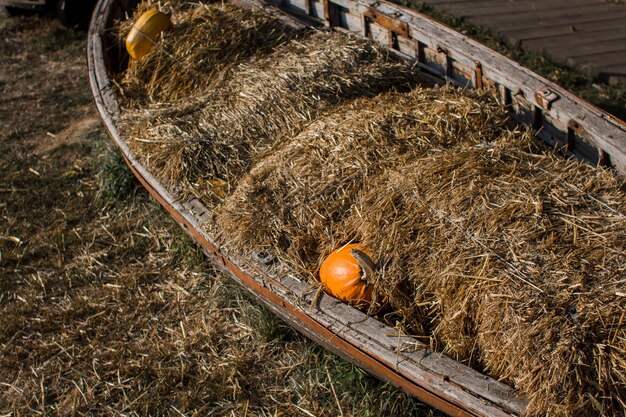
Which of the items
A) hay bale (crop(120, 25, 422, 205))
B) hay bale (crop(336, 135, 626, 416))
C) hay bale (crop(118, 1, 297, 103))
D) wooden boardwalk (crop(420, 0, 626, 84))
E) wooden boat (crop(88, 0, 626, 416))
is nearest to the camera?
hay bale (crop(336, 135, 626, 416))

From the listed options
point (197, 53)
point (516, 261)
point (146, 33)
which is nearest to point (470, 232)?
point (516, 261)

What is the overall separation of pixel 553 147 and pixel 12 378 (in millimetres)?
3787

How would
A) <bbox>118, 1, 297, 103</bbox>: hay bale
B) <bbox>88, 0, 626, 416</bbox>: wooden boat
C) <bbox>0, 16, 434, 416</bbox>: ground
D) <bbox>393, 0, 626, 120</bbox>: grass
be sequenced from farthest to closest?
1. <bbox>393, 0, 626, 120</bbox>: grass
2. <bbox>118, 1, 297, 103</bbox>: hay bale
3. <bbox>0, 16, 434, 416</bbox>: ground
4. <bbox>88, 0, 626, 416</bbox>: wooden boat

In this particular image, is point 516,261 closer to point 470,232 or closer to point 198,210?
point 470,232

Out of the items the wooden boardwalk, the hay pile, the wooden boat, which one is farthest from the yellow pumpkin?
the wooden boardwalk

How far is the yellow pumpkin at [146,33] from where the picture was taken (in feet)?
22.0

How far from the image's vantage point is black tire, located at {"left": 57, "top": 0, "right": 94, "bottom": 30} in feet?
32.1

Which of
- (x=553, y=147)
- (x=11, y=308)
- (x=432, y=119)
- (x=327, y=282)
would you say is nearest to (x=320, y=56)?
(x=432, y=119)

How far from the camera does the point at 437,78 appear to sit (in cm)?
591

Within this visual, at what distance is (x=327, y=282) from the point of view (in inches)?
164

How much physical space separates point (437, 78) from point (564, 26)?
287cm

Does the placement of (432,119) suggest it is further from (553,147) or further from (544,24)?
(544,24)

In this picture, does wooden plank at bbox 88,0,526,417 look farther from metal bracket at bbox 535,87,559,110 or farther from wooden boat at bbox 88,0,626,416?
metal bracket at bbox 535,87,559,110

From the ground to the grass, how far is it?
3.66 metres
